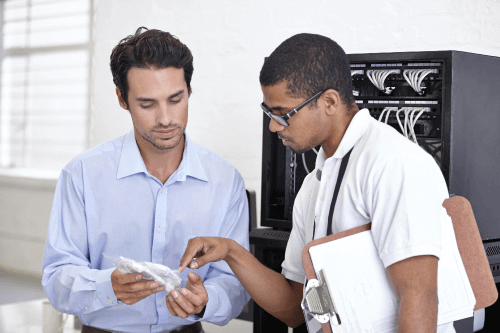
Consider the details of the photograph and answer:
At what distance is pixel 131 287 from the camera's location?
3.81ft

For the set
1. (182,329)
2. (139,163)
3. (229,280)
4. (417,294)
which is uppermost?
(139,163)

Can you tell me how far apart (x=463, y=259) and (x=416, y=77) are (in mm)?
531

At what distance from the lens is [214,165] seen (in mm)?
1569

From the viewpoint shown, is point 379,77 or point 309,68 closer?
point 309,68

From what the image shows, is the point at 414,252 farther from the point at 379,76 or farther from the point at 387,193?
the point at 379,76

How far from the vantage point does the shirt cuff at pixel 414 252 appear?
89 cm

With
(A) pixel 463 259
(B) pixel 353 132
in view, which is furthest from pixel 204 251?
(A) pixel 463 259

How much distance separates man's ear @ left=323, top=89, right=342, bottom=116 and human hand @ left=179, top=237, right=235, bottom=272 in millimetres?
432

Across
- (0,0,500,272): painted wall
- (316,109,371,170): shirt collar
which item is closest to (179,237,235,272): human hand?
(316,109,371,170): shirt collar

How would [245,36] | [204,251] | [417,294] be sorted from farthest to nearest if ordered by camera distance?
[245,36] < [204,251] < [417,294]

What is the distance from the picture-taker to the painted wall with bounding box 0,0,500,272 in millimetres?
1906

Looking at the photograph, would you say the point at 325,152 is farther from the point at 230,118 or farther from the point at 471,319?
the point at 230,118

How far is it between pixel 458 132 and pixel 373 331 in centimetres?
60

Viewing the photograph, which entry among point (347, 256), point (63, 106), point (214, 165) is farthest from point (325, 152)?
point (63, 106)
